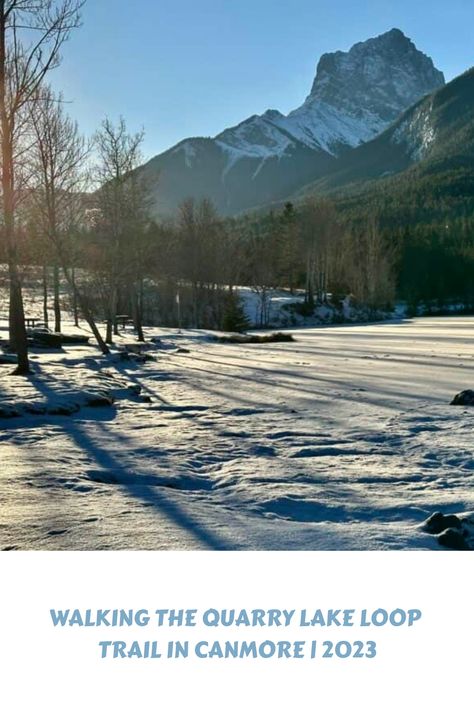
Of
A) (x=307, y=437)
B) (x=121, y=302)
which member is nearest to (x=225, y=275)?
(x=121, y=302)

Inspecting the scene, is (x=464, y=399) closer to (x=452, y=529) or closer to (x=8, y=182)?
(x=452, y=529)

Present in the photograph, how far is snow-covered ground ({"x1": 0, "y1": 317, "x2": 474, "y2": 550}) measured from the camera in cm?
355

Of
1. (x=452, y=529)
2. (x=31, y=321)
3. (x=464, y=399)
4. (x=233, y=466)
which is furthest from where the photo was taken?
(x=31, y=321)

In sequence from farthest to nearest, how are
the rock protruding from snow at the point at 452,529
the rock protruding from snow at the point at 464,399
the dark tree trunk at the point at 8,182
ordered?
the dark tree trunk at the point at 8,182 → the rock protruding from snow at the point at 464,399 → the rock protruding from snow at the point at 452,529

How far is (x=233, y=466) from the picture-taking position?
523 cm

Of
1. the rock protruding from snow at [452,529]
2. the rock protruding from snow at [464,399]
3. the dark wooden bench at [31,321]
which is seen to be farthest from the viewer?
the dark wooden bench at [31,321]

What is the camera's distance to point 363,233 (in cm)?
10019

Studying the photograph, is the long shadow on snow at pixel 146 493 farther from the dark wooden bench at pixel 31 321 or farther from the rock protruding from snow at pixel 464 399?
the dark wooden bench at pixel 31 321

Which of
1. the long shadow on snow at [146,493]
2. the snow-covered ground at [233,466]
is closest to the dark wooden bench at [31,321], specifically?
the snow-covered ground at [233,466]

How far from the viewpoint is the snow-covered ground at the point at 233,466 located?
11.6 feet

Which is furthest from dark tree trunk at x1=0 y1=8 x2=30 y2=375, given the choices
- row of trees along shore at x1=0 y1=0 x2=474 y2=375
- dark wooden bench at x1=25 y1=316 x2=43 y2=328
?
dark wooden bench at x1=25 y1=316 x2=43 y2=328


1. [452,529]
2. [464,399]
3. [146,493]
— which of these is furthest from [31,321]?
[452,529]
